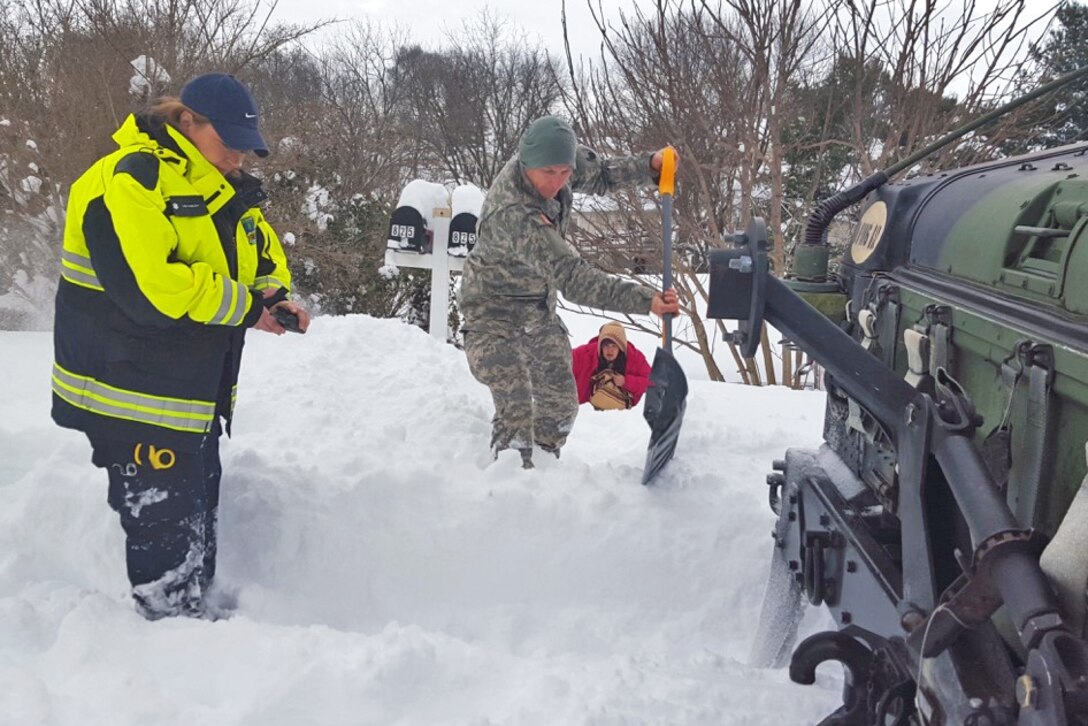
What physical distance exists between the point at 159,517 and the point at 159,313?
65cm

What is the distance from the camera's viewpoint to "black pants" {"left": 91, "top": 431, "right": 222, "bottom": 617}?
2680 millimetres

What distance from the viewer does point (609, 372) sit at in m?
6.66

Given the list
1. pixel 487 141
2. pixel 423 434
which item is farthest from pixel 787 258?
pixel 487 141

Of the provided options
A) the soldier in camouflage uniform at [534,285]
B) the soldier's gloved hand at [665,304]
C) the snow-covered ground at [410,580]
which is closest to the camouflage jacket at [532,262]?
the soldier in camouflage uniform at [534,285]

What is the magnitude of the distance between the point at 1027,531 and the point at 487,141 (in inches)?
1019

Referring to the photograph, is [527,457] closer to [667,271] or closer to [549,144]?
[667,271]

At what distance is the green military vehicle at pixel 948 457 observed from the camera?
1448 millimetres

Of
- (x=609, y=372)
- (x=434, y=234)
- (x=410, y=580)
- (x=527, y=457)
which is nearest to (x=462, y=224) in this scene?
(x=434, y=234)

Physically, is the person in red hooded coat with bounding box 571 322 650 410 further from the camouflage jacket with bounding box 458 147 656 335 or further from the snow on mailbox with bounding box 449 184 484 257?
the camouflage jacket with bounding box 458 147 656 335

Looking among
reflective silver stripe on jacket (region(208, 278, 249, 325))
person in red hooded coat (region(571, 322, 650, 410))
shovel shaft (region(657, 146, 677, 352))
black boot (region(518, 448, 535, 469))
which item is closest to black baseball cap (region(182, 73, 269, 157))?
reflective silver stripe on jacket (region(208, 278, 249, 325))

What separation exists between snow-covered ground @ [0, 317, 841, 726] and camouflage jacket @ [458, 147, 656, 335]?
684mm

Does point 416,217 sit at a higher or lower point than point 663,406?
higher

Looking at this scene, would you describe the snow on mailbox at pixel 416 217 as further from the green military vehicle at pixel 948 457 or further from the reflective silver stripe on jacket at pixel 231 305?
the green military vehicle at pixel 948 457

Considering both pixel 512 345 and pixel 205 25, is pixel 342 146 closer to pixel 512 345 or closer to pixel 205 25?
pixel 205 25
